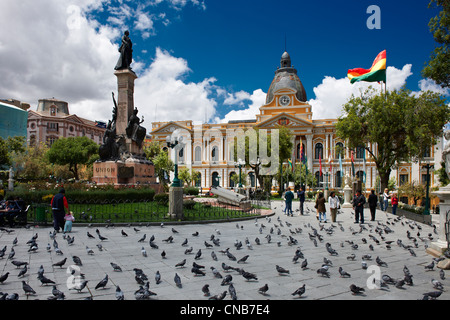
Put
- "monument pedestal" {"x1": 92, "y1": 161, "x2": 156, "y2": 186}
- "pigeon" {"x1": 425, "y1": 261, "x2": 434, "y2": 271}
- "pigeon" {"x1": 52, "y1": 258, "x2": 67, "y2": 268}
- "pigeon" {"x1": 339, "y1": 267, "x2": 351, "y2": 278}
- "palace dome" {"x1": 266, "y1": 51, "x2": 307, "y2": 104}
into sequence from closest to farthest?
"pigeon" {"x1": 339, "y1": 267, "x2": 351, "y2": 278}
"pigeon" {"x1": 52, "y1": 258, "x2": 67, "y2": 268}
"pigeon" {"x1": 425, "y1": 261, "x2": 434, "y2": 271}
"monument pedestal" {"x1": 92, "y1": 161, "x2": 156, "y2": 186}
"palace dome" {"x1": 266, "y1": 51, "x2": 307, "y2": 104}

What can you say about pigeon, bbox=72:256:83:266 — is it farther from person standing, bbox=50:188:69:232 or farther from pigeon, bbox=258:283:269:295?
person standing, bbox=50:188:69:232

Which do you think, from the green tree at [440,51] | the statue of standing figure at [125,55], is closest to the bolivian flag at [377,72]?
the green tree at [440,51]

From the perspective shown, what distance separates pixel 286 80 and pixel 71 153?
42.2 meters

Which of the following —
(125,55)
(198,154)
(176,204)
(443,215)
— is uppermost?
(125,55)

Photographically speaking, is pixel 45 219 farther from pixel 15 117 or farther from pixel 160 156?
pixel 15 117

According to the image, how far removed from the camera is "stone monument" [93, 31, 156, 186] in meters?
19.5

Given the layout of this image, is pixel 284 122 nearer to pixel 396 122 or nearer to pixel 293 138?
pixel 293 138

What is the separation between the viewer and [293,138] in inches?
2347

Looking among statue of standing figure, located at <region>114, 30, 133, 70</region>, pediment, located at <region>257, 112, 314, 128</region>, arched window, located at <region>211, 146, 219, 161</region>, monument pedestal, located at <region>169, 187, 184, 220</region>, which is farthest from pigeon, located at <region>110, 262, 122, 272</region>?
arched window, located at <region>211, 146, 219, 161</region>

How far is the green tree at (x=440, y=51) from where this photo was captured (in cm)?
1481

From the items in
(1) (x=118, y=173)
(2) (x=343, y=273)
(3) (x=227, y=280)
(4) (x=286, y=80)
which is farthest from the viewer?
(4) (x=286, y=80)

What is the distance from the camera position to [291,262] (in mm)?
6844

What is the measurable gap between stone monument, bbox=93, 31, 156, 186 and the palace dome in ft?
153

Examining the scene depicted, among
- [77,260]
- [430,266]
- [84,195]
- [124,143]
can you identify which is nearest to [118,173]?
[124,143]
